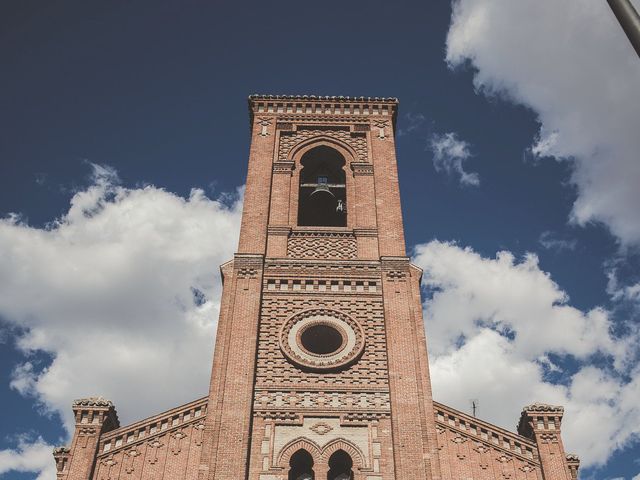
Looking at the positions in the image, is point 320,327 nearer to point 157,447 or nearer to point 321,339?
point 321,339

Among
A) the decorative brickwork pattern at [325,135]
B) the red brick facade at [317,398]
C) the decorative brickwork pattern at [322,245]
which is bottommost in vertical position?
the red brick facade at [317,398]

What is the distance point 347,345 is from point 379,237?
3705 mm

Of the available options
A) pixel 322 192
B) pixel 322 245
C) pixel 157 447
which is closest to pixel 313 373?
pixel 157 447

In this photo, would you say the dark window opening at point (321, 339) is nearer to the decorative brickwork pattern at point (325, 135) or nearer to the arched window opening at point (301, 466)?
the arched window opening at point (301, 466)

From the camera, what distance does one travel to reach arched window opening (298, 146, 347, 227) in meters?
19.7

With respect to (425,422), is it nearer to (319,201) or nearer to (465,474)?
(465,474)

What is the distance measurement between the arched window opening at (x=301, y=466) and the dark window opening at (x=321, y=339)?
2700 millimetres

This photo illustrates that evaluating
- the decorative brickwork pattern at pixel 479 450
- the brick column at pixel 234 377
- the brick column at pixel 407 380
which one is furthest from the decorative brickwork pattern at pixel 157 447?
the decorative brickwork pattern at pixel 479 450

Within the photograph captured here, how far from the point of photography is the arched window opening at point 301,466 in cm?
1329

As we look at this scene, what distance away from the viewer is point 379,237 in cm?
1753

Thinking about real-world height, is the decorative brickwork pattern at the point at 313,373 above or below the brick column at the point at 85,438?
above

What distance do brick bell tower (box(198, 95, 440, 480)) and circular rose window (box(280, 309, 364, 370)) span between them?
0.10 ft

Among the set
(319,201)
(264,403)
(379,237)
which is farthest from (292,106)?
(264,403)

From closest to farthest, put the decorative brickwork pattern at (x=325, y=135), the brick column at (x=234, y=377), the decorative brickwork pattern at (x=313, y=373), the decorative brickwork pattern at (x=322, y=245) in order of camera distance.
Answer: the brick column at (x=234, y=377) → the decorative brickwork pattern at (x=313, y=373) → the decorative brickwork pattern at (x=322, y=245) → the decorative brickwork pattern at (x=325, y=135)
